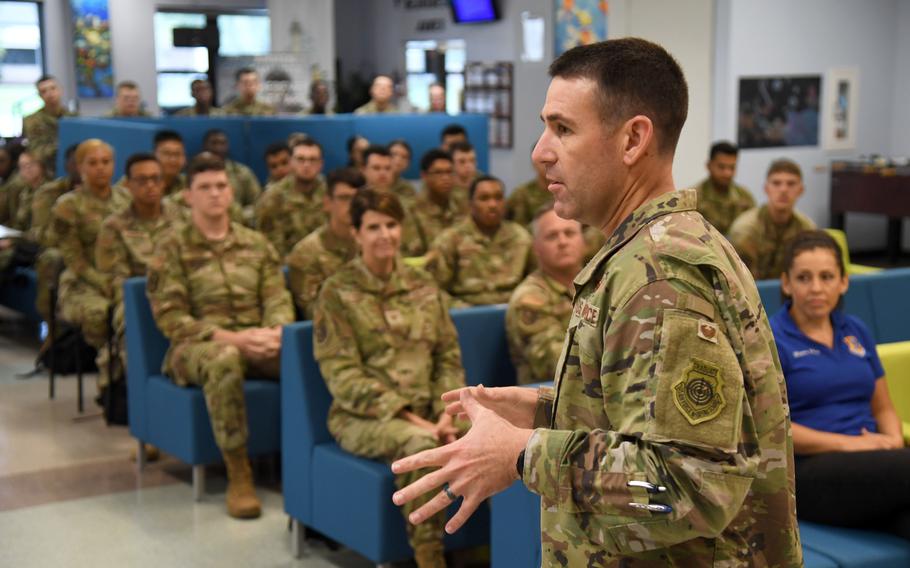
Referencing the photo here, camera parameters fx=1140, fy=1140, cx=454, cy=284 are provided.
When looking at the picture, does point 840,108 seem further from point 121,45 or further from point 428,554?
point 121,45

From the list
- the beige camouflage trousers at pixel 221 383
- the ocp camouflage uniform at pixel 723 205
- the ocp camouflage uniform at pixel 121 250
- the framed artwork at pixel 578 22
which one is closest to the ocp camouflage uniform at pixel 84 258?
the ocp camouflage uniform at pixel 121 250

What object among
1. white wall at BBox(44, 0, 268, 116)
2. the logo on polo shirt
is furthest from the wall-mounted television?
the logo on polo shirt

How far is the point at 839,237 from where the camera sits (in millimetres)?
7172

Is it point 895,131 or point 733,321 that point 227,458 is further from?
point 895,131

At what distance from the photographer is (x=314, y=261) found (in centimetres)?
584

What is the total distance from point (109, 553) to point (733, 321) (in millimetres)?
3540

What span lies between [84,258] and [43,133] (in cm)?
468

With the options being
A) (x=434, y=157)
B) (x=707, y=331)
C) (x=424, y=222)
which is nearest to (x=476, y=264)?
(x=424, y=222)

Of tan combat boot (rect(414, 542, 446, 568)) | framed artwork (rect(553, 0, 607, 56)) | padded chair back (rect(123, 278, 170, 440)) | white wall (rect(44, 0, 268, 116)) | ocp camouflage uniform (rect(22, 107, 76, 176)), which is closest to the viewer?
tan combat boot (rect(414, 542, 446, 568))

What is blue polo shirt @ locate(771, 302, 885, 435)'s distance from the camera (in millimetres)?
3461

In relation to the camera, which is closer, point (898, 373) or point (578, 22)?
point (898, 373)

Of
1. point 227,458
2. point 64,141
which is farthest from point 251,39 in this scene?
point 227,458

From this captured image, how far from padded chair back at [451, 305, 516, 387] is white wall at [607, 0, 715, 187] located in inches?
183

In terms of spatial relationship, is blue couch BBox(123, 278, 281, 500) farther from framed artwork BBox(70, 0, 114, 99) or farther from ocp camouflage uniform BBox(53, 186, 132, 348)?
framed artwork BBox(70, 0, 114, 99)
